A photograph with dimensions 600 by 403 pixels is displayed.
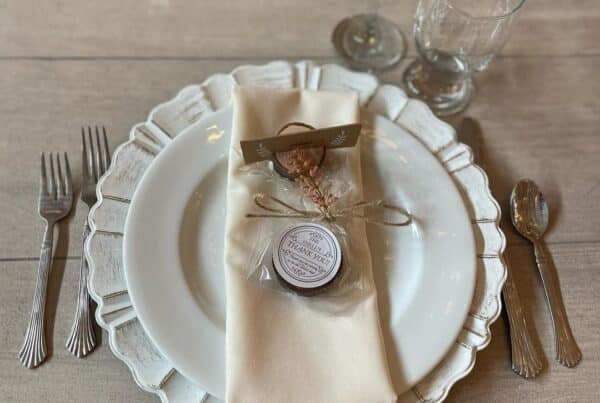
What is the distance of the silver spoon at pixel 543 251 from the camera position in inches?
26.5

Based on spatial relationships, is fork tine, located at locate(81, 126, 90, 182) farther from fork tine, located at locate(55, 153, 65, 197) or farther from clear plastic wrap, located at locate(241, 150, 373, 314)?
clear plastic wrap, located at locate(241, 150, 373, 314)

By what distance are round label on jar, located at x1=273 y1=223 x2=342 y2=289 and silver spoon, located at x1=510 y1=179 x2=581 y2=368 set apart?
0.30 metres

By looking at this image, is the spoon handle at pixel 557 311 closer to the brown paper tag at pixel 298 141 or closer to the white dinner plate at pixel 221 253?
the white dinner plate at pixel 221 253

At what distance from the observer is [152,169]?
0.68 metres

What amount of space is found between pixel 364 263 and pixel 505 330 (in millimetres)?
212

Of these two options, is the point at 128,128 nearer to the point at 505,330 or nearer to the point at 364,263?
the point at 364,263

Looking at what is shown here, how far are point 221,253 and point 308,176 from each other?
0.49 feet

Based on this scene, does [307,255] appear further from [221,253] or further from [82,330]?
[82,330]

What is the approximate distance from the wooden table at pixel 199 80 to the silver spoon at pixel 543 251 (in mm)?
11

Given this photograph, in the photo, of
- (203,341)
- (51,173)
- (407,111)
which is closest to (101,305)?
(203,341)

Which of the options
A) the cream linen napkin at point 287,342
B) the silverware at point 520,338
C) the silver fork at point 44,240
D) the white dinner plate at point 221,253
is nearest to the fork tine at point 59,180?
the silver fork at point 44,240

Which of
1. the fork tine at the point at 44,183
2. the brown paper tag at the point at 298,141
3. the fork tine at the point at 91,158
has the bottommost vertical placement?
the fork tine at the point at 44,183

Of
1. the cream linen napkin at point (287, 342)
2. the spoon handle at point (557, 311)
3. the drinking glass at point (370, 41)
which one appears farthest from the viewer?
the drinking glass at point (370, 41)

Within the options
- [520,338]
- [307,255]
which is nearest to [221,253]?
[307,255]
